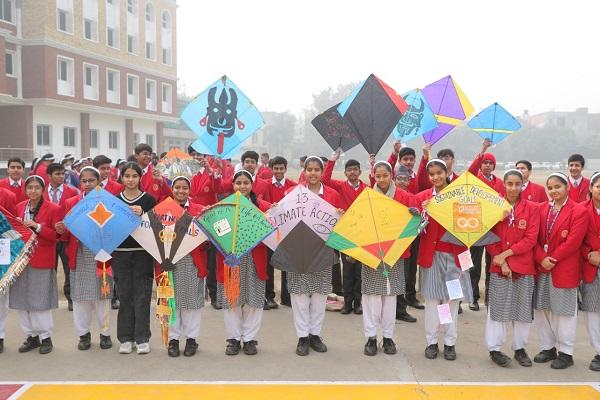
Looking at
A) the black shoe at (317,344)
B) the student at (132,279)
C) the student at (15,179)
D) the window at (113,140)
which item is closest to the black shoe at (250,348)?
the black shoe at (317,344)

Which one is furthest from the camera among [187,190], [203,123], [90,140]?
[90,140]

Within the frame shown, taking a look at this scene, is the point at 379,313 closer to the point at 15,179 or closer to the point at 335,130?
the point at 335,130

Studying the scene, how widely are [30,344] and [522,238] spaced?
197 inches

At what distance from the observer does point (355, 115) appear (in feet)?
20.7

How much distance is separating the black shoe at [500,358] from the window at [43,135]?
98.1ft

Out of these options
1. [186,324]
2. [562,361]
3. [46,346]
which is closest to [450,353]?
[562,361]

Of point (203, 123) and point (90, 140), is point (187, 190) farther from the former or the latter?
point (90, 140)

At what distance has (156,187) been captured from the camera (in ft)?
23.4

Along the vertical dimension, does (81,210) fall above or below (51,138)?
below

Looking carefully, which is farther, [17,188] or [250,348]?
[17,188]

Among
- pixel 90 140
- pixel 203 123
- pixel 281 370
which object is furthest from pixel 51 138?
pixel 281 370

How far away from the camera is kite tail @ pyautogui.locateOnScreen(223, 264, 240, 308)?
17.4 feet

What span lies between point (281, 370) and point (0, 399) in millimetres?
2367

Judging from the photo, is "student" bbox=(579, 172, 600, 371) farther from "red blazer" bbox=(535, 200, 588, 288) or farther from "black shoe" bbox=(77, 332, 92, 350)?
"black shoe" bbox=(77, 332, 92, 350)
